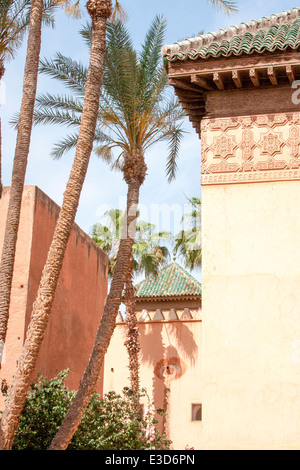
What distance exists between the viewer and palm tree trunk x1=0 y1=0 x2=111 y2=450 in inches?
321

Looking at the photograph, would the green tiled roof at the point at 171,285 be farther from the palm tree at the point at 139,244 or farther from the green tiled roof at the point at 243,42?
the green tiled roof at the point at 243,42

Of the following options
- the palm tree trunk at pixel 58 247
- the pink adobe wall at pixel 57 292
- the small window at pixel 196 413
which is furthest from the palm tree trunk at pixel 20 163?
the small window at pixel 196 413

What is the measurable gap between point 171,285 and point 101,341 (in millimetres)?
14766

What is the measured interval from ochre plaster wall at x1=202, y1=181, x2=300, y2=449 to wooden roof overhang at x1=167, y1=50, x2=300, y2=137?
1.41 metres

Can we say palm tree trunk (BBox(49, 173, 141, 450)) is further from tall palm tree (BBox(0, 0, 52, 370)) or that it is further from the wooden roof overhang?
the wooden roof overhang

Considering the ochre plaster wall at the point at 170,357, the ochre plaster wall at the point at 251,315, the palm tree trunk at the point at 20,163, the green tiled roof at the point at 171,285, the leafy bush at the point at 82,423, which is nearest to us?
the ochre plaster wall at the point at 251,315

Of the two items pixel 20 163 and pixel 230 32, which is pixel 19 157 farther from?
pixel 230 32

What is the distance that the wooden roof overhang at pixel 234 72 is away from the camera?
8.77 metres

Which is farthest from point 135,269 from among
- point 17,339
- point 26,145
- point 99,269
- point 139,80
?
point 26,145

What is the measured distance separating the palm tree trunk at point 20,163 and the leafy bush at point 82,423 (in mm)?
1675

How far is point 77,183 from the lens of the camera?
904cm

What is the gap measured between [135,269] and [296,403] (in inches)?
492

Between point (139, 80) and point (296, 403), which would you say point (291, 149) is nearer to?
A: point (296, 403)

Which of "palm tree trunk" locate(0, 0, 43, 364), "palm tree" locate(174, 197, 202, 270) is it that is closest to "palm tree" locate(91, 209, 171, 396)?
"palm tree" locate(174, 197, 202, 270)
